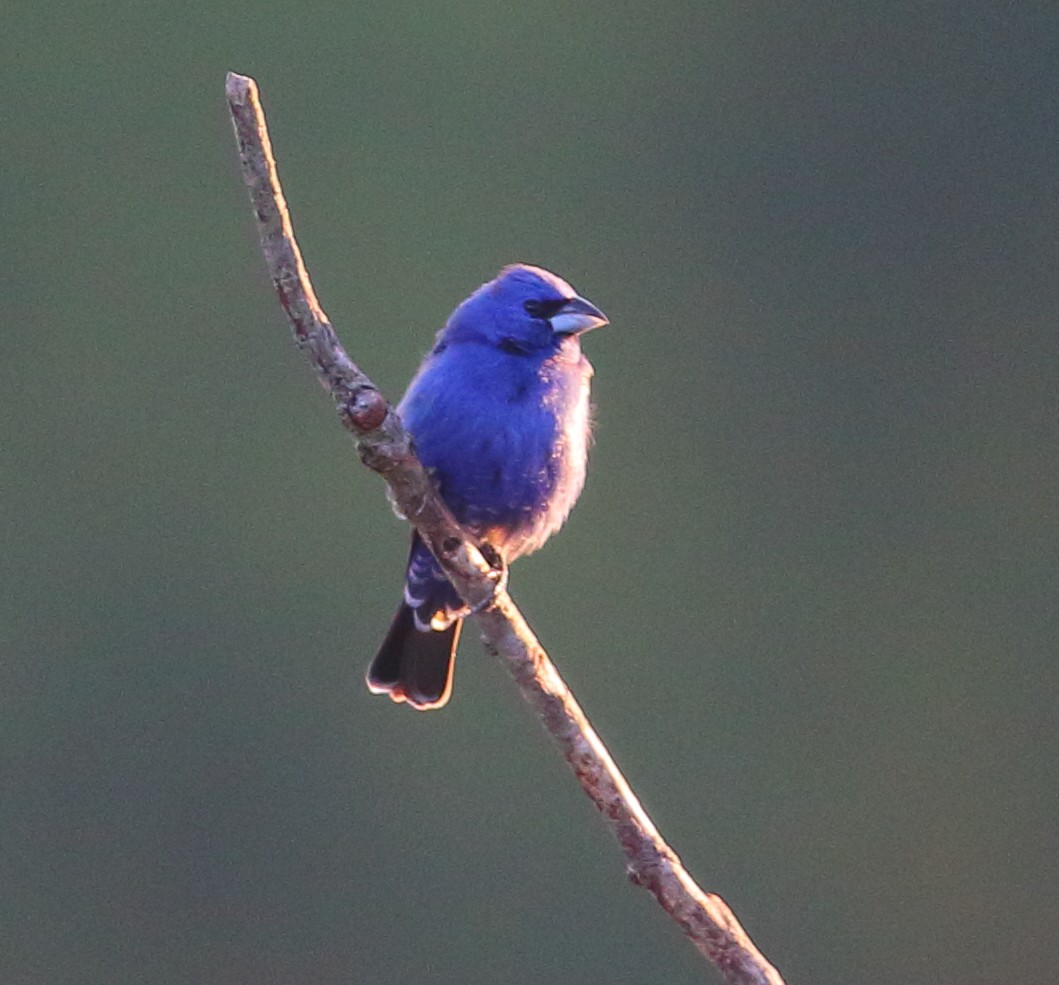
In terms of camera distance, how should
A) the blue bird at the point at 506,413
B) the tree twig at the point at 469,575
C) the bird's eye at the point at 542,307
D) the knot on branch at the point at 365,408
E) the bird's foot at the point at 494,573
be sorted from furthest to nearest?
→ 1. the bird's eye at the point at 542,307
2. the blue bird at the point at 506,413
3. the bird's foot at the point at 494,573
4. the knot on branch at the point at 365,408
5. the tree twig at the point at 469,575

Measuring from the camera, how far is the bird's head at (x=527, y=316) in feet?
12.4

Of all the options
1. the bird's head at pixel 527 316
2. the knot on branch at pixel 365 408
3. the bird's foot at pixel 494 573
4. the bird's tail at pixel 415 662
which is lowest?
the bird's tail at pixel 415 662

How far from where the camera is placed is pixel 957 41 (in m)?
9.89

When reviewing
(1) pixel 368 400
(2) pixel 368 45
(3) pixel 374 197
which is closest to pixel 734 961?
(1) pixel 368 400

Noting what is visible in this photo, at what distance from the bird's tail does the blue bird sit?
0.08 meters

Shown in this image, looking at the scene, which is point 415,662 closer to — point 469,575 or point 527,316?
point 527,316

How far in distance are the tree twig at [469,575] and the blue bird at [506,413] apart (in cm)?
55

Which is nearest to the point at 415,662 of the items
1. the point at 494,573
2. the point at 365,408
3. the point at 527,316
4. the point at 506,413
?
the point at 506,413

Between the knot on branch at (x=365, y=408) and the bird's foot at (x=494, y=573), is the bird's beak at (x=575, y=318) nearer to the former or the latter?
the bird's foot at (x=494, y=573)

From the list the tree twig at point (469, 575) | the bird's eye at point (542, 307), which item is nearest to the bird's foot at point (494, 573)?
the tree twig at point (469, 575)

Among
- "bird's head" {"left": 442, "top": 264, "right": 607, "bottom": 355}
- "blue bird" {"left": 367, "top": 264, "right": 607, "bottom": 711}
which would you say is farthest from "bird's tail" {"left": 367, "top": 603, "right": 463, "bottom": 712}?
"bird's head" {"left": 442, "top": 264, "right": 607, "bottom": 355}

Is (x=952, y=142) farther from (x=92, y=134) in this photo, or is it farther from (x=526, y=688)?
(x=526, y=688)

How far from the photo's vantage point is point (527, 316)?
3.79 metres

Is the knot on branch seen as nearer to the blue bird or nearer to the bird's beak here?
the blue bird
